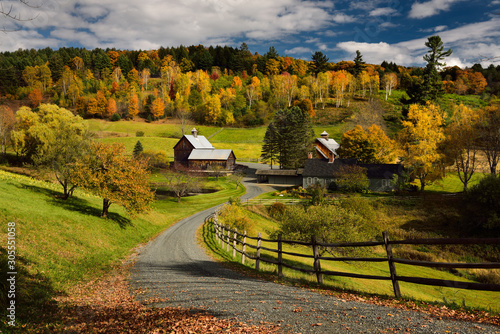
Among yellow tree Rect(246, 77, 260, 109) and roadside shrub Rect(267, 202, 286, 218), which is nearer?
roadside shrub Rect(267, 202, 286, 218)

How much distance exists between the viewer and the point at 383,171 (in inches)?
2162

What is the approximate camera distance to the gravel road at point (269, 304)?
5.89 m

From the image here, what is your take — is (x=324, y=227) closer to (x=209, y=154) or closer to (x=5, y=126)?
(x=209, y=154)

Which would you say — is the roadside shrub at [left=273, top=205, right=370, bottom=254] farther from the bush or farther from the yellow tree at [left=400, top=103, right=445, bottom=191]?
the bush

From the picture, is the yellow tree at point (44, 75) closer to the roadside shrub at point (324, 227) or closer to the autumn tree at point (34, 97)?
the autumn tree at point (34, 97)

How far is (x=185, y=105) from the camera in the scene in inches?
4830

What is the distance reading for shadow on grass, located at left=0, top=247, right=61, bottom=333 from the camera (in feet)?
23.1

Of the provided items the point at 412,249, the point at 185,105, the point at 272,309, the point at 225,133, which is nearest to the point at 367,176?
→ the point at 412,249

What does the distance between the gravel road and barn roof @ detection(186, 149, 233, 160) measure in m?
59.9

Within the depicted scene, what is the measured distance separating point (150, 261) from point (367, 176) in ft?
158

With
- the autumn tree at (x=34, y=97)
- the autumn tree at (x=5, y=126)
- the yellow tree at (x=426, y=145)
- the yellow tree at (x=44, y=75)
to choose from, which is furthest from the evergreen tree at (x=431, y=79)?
the yellow tree at (x=44, y=75)

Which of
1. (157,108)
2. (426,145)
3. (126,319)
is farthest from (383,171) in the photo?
(157,108)

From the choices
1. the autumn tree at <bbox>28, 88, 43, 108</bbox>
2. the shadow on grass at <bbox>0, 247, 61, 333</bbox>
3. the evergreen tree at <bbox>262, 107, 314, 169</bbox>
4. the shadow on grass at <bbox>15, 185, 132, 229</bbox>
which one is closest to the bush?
the autumn tree at <bbox>28, 88, 43, 108</bbox>

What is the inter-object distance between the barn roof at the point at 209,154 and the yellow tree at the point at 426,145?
44.1m
